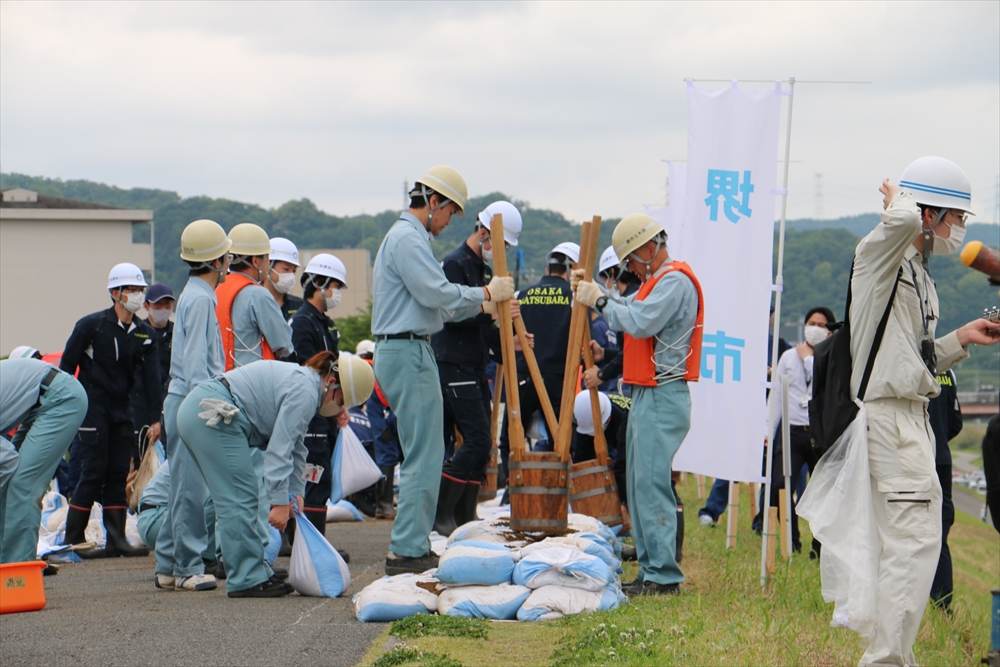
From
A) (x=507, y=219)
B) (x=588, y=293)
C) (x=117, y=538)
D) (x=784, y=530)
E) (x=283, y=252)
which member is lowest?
(x=117, y=538)

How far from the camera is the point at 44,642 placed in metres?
5.62

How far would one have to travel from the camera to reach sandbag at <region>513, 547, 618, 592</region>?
646 cm

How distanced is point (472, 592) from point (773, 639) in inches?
68.1

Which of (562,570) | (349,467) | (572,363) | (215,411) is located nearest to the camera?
(562,570)

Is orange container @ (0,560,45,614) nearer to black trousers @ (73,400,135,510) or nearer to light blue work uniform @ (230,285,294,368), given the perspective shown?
light blue work uniform @ (230,285,294,368)

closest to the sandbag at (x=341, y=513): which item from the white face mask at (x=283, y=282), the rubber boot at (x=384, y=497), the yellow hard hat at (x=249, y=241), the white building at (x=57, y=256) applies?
the rubber boot at (x=384, y=497)

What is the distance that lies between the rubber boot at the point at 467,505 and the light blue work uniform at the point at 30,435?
10.0 feet

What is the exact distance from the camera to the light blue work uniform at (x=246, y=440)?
667 centimetres

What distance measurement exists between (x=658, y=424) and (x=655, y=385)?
9.4 inches

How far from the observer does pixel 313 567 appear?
693 cm

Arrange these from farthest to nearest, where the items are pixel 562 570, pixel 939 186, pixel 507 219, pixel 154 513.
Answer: pixel 507 219 → pixel 154 513 → pixel 562 570 → pixel 939 186

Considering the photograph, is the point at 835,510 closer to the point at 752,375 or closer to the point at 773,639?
the point at 773,639

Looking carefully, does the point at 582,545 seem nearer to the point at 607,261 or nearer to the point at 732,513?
the point at 732,513

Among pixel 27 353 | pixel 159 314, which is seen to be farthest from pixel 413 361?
pixel 27 353
